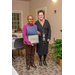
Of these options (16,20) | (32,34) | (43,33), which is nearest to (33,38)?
(32,34)

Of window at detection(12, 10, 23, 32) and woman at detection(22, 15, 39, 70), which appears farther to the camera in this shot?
window at detection(12, 10, 23, 32)

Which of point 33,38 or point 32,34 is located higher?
point 32,34

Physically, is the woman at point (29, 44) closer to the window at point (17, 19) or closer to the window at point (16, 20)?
the window at point (17, 19)

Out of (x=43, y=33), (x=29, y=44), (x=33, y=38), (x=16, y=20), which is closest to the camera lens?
Result: (x=29, y=44)

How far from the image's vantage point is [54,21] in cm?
636

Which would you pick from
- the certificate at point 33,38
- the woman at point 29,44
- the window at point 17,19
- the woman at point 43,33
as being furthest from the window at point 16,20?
the certificate at point 33,38

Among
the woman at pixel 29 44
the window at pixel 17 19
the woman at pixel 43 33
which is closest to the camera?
the woman at pixel 29 44

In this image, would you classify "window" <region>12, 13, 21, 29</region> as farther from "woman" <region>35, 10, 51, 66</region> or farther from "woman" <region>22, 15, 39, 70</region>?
"woman" <region>22, 15, 39, 70</region>

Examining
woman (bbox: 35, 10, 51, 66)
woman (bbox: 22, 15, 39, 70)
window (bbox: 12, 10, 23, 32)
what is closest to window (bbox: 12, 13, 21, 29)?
window (bbox: 12, 10, 23, 32)

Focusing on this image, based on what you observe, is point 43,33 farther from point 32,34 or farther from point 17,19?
point 17,19
